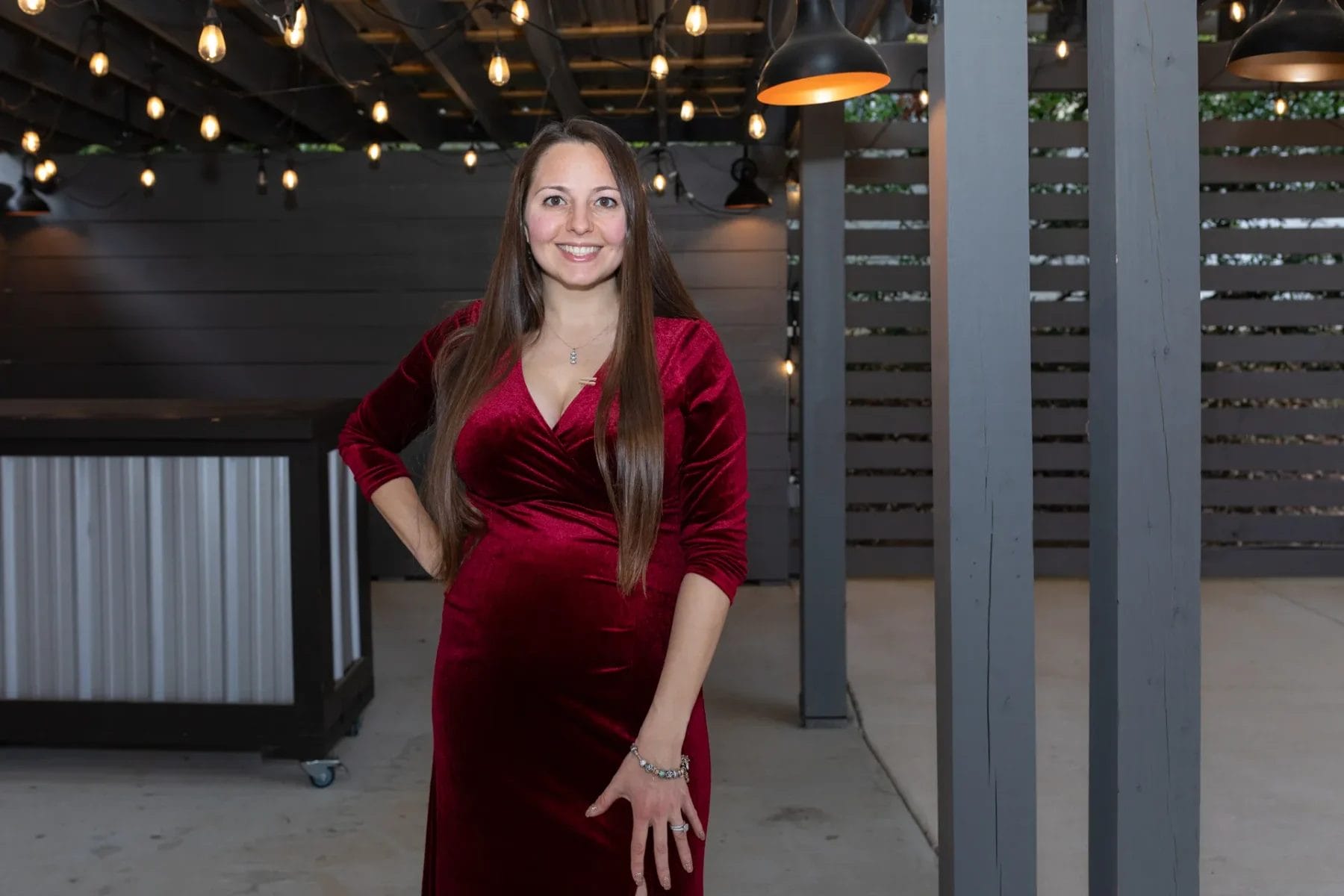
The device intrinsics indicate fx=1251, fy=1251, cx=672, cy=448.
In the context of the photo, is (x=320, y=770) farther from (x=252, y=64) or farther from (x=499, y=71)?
(x=252, y=64)

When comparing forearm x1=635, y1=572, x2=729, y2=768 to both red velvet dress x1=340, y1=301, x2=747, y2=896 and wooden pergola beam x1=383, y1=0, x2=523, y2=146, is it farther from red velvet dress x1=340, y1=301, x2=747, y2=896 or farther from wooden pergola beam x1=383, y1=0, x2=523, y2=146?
wooden pergola beam x1=383, y1=0, x2=523, y2=146

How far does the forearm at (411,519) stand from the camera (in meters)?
1.89

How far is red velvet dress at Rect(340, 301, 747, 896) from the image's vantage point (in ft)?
5.64

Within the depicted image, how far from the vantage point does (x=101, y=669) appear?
4188 mm

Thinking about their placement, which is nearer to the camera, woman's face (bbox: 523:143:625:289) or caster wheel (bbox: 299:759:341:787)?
woman's face (bbox: 523:143:625:289)

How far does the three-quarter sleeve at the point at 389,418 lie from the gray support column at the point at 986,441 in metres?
0.86

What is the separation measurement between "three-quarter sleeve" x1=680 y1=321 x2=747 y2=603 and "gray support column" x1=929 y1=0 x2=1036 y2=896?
631 mm

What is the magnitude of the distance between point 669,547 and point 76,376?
293 inches

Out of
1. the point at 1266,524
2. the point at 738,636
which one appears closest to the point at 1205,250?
the point at 1266,524

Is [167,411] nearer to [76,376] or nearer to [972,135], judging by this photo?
[972,135]

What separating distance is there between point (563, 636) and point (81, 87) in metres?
5.79

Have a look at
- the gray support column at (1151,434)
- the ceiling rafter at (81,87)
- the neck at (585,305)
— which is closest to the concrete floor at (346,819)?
the gray support column at (1151,434)

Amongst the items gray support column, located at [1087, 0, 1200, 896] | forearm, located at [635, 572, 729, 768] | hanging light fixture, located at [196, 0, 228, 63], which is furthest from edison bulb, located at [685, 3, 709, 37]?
forearm, located at [635, 572, 729, 768]

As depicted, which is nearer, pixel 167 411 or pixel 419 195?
pixel 167 411
